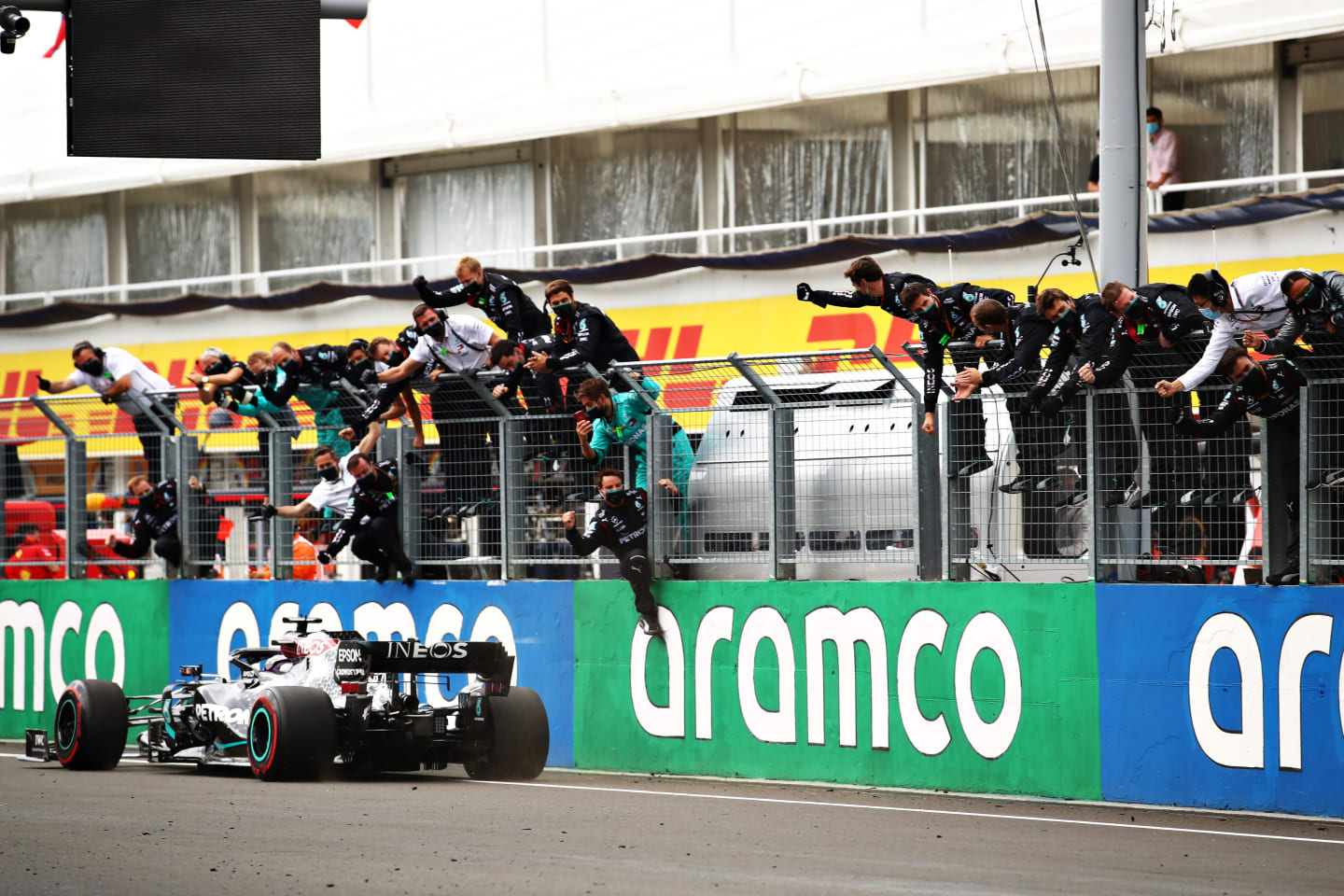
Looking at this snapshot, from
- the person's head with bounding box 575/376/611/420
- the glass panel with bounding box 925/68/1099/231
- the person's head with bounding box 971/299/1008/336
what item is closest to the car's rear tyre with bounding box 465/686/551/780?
the person's head with bounding box 575/376/611/420

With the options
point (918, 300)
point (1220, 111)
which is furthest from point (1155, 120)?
point (918, 300)

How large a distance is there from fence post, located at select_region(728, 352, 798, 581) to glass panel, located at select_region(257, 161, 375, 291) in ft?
54.9

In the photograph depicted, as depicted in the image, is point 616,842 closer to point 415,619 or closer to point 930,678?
point 930,678

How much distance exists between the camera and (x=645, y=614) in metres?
13.5

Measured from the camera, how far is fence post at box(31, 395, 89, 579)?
17.4 m

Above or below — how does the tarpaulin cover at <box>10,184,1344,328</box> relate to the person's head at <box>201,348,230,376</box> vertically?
above

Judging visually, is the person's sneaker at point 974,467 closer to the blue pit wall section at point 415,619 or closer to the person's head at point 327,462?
the blue pit wall section at point 415,619

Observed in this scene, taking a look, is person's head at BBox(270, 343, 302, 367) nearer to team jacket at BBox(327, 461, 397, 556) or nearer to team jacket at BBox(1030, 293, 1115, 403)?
team jacket at BBox(327, 461, 397, 556)

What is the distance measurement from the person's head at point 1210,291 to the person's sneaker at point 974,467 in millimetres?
1770

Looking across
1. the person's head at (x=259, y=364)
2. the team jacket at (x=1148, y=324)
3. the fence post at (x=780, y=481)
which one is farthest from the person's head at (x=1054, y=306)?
the person's head at (x=259, y=364)

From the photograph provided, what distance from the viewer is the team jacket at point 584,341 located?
13.7 m

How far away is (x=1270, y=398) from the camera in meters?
10.8

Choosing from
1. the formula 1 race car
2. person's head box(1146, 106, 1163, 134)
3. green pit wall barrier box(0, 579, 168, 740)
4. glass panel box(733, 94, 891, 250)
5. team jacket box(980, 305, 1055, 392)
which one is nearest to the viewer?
team jacket box(980, 305, 1055, 392)

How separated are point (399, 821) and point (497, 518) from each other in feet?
15.0
